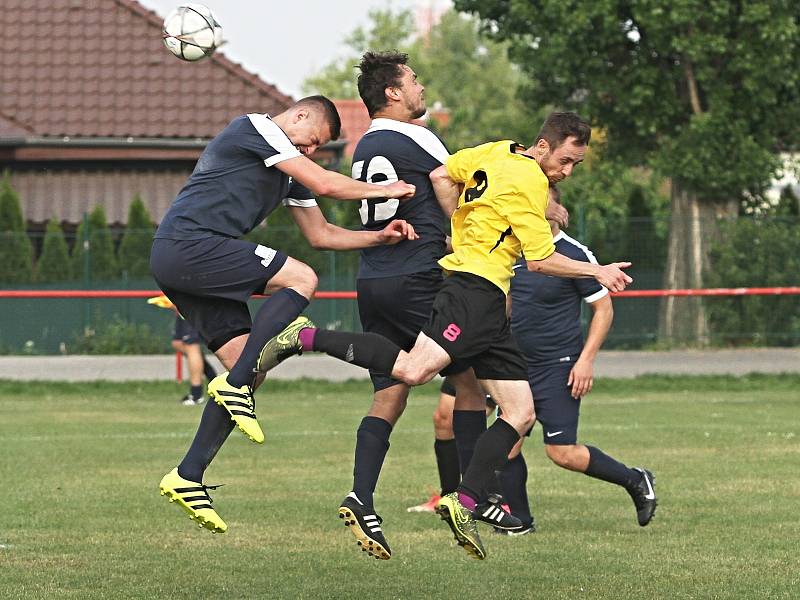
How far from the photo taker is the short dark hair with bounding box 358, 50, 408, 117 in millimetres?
7832

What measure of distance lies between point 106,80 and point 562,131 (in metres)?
24.0

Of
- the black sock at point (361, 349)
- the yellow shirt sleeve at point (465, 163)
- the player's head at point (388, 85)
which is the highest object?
the player's head at point (388, 85)

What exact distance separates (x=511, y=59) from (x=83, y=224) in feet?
28.4

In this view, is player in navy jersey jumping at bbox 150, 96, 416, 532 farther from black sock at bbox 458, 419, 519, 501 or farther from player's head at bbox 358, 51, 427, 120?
black sock at bbox 458, 419, 519, 501

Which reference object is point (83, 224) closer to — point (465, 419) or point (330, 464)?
point (330, 464)

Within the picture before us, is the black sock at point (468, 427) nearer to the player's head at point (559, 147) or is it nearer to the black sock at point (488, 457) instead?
the black sock at point (488, 457)

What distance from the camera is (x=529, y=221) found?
7.42m

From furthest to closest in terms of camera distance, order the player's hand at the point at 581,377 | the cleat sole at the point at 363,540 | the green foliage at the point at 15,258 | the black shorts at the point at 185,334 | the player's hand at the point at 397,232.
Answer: the green foliage at the point at 15,258 < the black shorts at the point at 185,334 < the player's hand at the point at 581,377 < the player's hand at the point at 397,232 < the cleat sole at the point at 363,540

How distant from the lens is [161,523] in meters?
10.1

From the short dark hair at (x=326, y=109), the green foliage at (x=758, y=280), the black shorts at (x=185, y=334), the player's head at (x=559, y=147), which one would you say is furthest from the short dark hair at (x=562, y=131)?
the green foliage at (x=758, y=280)

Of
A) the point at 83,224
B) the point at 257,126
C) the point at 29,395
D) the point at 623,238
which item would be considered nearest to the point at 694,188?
the point at 623,238

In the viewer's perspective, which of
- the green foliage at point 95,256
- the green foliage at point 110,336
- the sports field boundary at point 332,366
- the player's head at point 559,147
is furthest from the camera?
the green foliage at point 95,256

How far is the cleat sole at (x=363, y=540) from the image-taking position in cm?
720

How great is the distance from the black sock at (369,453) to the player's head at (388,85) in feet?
5.26
